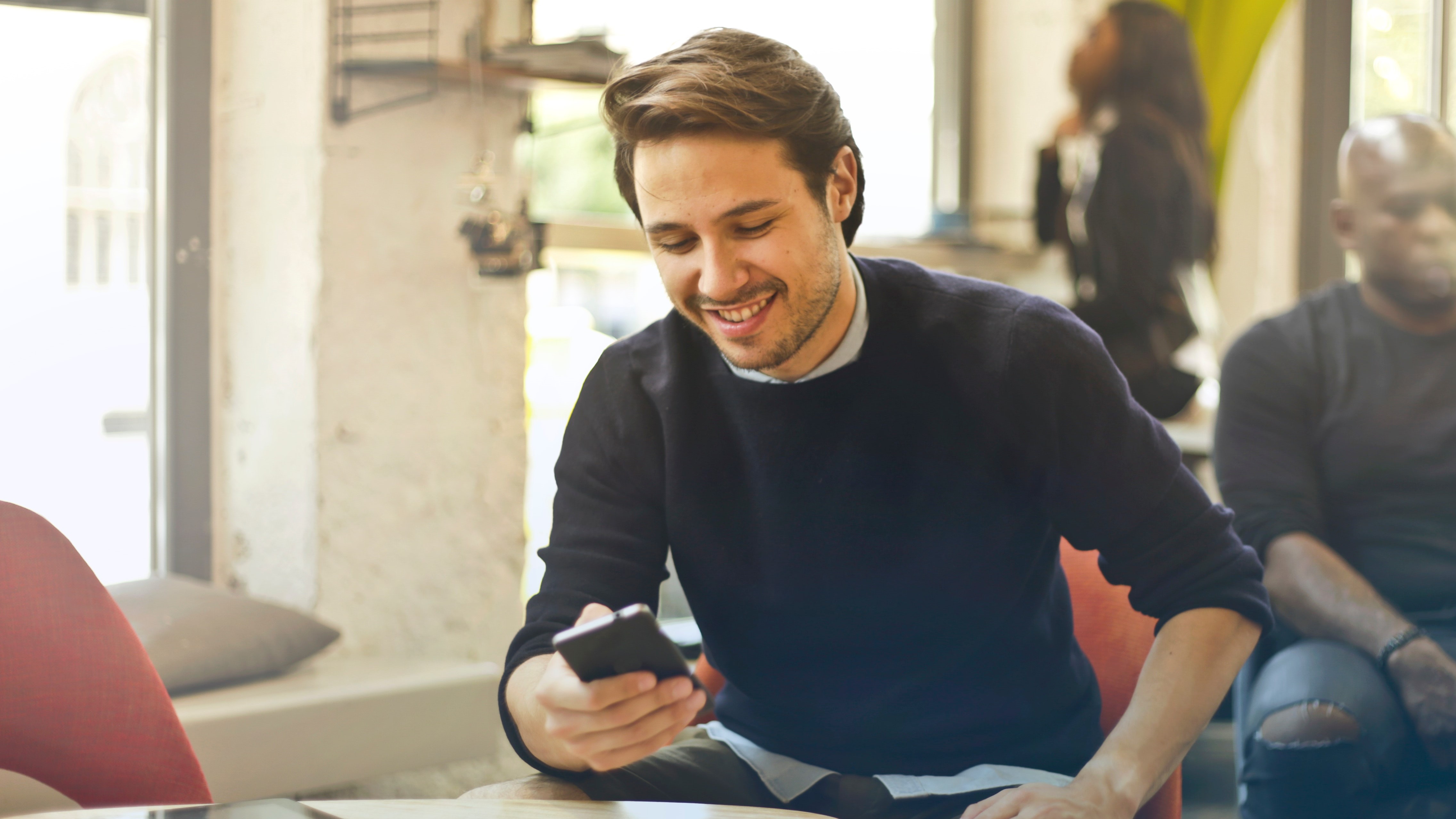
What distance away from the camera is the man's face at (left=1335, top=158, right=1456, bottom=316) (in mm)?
2176

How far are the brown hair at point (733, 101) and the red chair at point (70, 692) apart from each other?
71 centimetres

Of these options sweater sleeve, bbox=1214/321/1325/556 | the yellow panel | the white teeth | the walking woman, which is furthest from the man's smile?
the yellow panel

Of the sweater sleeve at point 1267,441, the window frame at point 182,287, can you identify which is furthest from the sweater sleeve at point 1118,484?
the window frame at point 182,287

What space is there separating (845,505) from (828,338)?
196mm

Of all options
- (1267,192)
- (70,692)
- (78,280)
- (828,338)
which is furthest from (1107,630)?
(1267,192)

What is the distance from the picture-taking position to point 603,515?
135 cm

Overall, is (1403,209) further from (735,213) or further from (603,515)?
(603,515)

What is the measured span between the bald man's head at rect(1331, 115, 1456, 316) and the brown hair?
1.29 meters

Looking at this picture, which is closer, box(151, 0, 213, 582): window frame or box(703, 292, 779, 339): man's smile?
box(703, 292, 779, 339): man's smile

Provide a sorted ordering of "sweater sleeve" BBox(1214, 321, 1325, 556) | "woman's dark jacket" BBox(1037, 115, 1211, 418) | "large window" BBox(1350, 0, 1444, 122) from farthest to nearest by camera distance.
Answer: "large window" BBox(1350, 0, 1444, 122), "woman's dark jacket" BBox(1037, 115, 1211, 418), "sweater sleeve" BBox(1214, 321, 1325, 556)

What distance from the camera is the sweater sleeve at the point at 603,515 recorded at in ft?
4.12

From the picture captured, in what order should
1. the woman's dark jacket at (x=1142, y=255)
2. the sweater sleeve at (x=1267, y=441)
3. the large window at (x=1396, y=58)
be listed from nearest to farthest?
the sweater sleeve at (x=1267, y=441) < the woman's dark jacket at (x=1142, y=255) < the large window at (x=1396, y=58)

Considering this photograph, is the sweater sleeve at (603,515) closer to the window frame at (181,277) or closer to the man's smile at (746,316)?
the man's smile at (746,316)

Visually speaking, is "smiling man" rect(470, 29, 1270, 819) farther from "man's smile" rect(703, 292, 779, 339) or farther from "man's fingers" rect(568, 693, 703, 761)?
"man's fingers" rect(568, 693, 703, 761)
